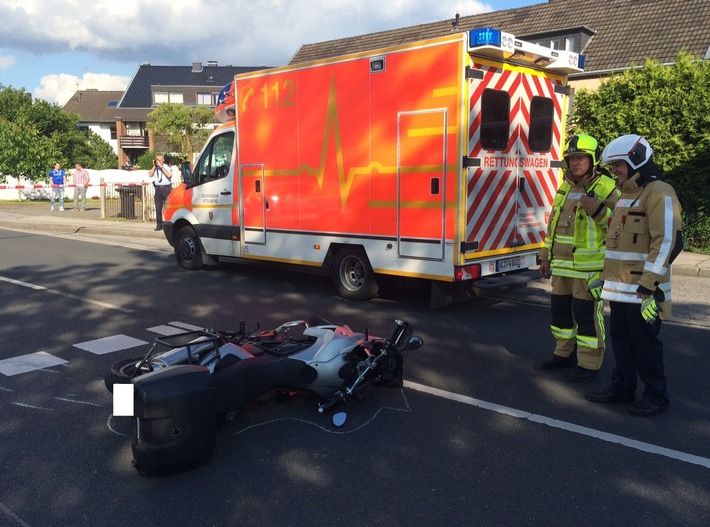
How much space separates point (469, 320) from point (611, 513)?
13.7 ft

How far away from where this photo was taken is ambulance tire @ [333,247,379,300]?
8125 mm

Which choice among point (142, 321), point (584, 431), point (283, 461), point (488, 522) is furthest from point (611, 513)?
point (142, 321)

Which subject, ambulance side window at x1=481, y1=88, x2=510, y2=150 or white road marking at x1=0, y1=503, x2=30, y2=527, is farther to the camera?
ambulance side window at x1=481, y1=88, x2=510, y2=150

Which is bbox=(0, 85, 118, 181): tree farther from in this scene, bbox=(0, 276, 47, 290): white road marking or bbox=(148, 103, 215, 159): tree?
bbox=(0, 276, 47, 290): white road marking

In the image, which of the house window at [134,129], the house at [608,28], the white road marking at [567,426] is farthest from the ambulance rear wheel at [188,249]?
the house window at [134,129]

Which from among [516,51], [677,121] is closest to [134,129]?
[677,121]

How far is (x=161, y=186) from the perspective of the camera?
16.6m

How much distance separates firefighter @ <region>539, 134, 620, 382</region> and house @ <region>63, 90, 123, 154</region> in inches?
2940

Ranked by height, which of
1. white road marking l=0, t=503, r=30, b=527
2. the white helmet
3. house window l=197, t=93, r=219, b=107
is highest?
house window l=197, t=93, r=219, b=107

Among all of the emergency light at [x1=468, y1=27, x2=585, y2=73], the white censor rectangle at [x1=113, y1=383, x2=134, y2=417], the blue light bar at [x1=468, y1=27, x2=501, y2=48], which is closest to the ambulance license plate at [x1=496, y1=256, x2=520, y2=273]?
the emergency light at [x1=468, y1=27, x2=585, y2=73]

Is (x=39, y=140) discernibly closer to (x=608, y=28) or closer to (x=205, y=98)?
(x=608, y=28)

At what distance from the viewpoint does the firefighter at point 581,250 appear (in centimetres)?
503

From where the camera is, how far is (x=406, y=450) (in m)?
3.97

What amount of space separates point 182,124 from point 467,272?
152ft
